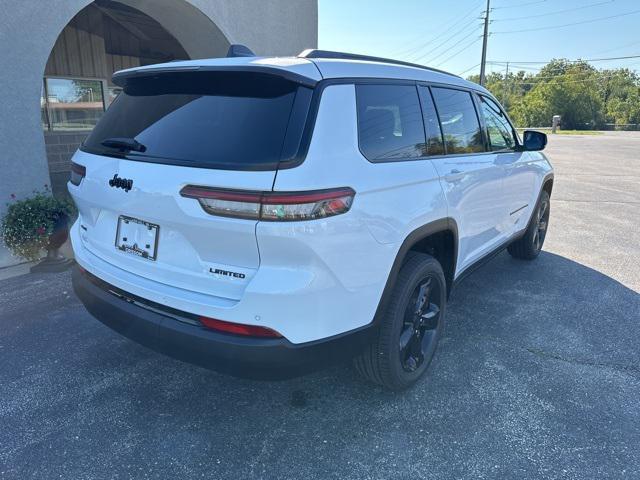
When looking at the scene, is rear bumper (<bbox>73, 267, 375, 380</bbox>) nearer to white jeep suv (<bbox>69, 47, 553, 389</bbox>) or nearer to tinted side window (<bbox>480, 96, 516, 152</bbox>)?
white jeep suv (<bbox>69, 47, 553, 389</bbox>)

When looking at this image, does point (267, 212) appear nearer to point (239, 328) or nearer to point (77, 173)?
point (239, 328)

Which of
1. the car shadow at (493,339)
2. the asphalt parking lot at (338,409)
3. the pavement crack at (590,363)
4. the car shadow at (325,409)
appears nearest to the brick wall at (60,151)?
the asphalt parking lot at (338,409)

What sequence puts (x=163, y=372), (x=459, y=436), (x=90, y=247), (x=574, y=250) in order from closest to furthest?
(x=459, y=436)
(x=90, y=247)
(x=163, y=372)
(x=574, y=250)

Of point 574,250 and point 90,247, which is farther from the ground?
point 90,247

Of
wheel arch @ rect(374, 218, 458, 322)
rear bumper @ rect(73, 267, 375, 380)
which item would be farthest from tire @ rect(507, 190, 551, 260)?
rear bumper @ rect(73, 267, 375, 380)

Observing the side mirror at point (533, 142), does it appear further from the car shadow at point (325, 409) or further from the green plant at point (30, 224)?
the green plant at point (30, 224)

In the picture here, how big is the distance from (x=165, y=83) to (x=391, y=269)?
1547 mm

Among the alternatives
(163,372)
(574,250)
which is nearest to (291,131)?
(163,372)

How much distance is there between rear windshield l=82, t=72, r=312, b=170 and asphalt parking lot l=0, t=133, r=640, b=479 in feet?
4.71

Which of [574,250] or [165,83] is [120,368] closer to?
[165,83]

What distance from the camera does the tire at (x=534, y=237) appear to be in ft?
16.9

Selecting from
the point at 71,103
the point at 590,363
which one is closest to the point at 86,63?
the point at 71,103

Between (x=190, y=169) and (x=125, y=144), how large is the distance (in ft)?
1.83

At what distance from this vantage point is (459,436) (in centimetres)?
249
